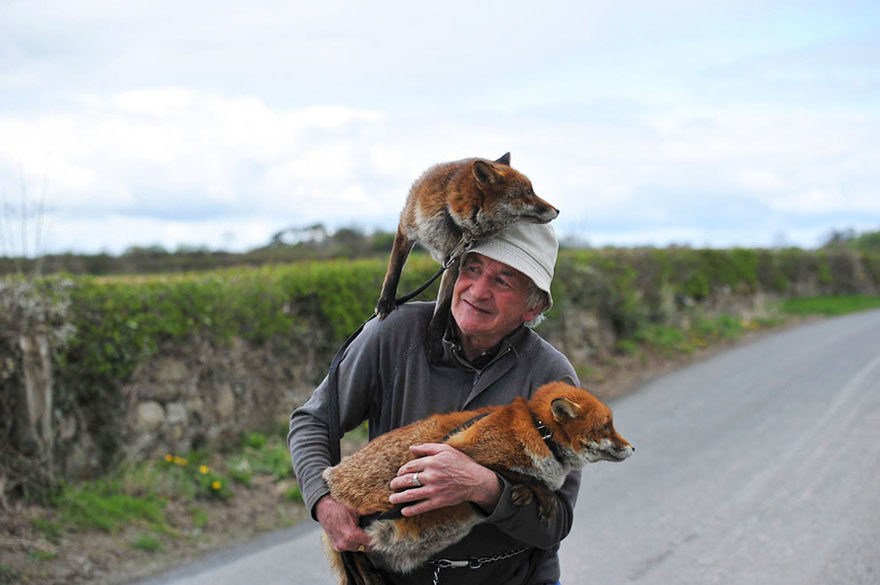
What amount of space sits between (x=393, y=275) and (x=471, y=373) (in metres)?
1.15

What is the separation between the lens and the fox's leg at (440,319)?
317 centimetres

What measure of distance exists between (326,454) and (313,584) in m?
3.86

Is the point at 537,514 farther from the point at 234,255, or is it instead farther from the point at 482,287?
the point at 234,255

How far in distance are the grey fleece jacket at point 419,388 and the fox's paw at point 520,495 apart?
0.66ft

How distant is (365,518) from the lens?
2834 mm

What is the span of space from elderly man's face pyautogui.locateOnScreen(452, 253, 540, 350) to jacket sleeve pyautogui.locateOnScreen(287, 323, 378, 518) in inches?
14.0

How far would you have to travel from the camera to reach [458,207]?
4359 mm

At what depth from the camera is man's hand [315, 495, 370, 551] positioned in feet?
9.23

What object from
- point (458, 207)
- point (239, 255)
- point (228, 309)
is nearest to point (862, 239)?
point (239, 255)

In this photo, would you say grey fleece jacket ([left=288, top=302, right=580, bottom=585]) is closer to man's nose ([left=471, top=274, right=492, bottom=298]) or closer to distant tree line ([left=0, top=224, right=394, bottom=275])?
man's nose ([left=471, top=274, right=492, bottom=298])

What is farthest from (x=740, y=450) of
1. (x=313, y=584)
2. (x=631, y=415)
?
(x=313, y=584)

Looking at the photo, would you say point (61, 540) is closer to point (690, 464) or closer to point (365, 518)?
point (365, 518)

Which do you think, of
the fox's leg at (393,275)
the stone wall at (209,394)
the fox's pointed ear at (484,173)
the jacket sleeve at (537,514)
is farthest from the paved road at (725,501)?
the jacket sleeve at (537,514)

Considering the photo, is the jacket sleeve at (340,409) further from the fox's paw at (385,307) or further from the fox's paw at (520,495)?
the fox's paw at (520,495)
